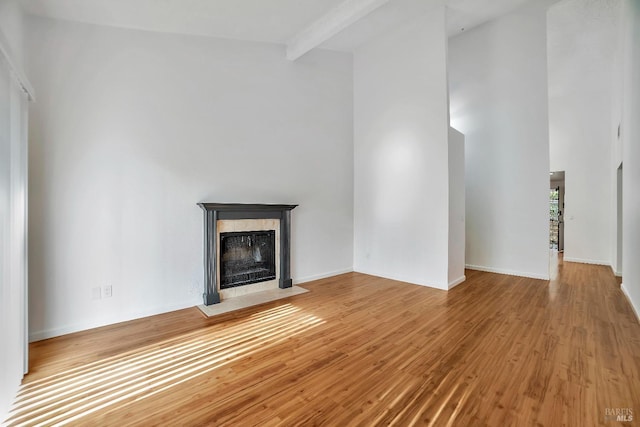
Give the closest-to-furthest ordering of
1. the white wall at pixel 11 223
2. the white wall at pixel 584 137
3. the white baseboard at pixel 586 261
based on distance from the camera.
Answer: the white wall at pixel 11 223 < the white wall at pixel 584 137 < the white baseboard at pixel 586 261

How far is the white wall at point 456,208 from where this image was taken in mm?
4328

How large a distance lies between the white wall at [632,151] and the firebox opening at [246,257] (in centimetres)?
447

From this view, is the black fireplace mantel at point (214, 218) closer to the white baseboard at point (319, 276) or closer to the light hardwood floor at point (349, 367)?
the light hardwood floor at point (349, 367)

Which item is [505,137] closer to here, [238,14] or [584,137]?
[584,137]

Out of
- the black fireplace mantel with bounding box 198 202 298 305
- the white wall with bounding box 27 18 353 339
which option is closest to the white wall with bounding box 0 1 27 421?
the white wall with bounding box 27 18 353 339

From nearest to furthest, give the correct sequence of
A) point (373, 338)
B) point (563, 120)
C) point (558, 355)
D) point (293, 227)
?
1. point (558, 355)
2. point (373, 338)
3. point (293, 227)
4. point (563, 120)

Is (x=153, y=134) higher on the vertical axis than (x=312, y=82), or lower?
lower

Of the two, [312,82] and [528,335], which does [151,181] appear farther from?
[528,335]

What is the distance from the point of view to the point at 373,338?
266 centimetres

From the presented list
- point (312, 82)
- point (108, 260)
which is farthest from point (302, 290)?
point (312, 82)

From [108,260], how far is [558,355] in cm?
434

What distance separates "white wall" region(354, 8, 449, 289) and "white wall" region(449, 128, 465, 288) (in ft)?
0.70

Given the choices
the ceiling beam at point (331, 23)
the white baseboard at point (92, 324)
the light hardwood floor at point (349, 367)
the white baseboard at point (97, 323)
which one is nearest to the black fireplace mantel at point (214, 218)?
the white baseboard at point (97, 323)

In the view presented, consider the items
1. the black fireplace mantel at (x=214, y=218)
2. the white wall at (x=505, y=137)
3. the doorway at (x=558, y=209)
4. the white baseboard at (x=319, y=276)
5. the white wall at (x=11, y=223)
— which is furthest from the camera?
the doorway at (x=558, y=209)
